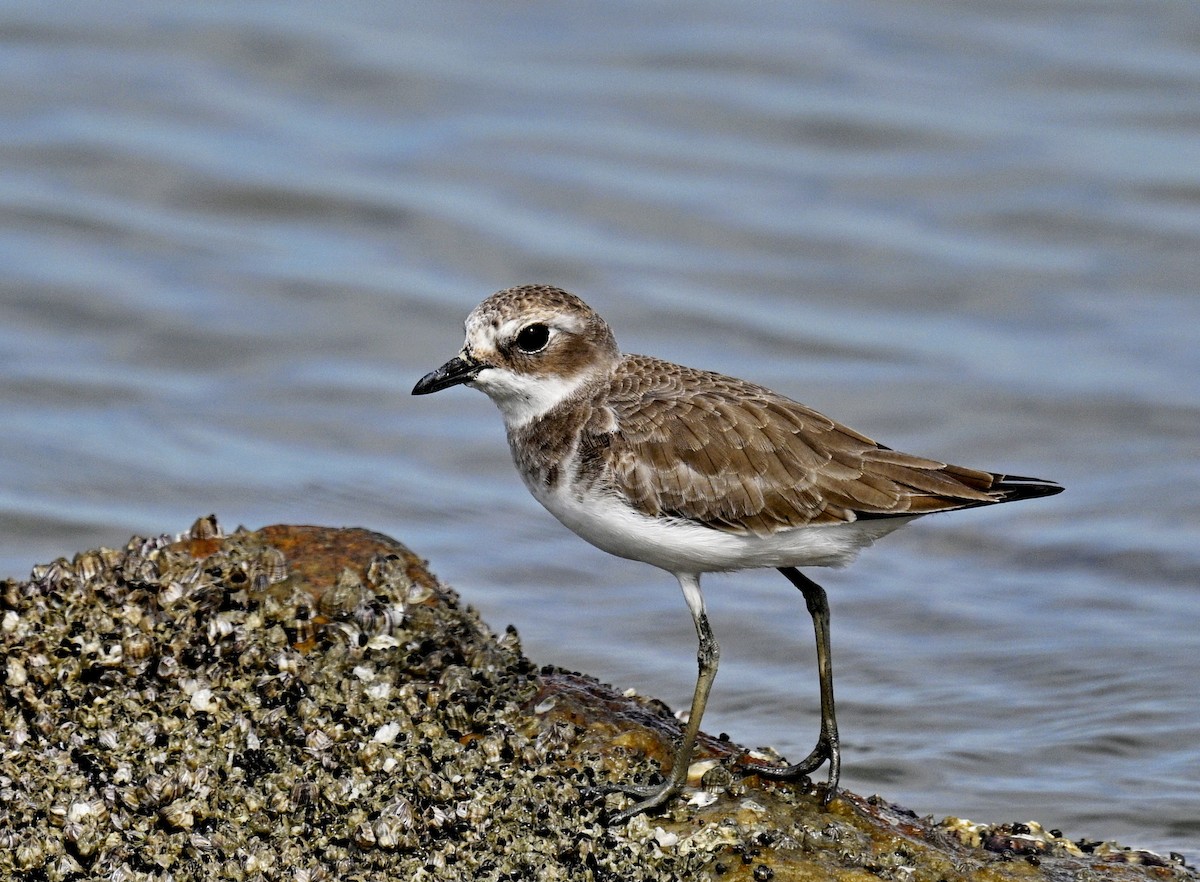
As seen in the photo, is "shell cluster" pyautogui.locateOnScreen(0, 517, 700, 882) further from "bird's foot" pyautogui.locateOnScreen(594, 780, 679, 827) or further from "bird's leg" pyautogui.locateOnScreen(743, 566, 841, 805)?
"bird's leg" pyautogui.locateOnScreen(743, 566, 841, 805)

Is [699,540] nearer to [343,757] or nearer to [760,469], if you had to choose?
[760,469]

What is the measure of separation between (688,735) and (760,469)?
1.07 metres

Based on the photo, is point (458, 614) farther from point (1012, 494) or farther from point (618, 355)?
point (1012, 494)

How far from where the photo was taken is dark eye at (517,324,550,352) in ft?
22.0

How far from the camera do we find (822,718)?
21.6 feet

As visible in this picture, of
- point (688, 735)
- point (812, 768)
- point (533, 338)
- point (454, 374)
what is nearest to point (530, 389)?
point (533, 338)

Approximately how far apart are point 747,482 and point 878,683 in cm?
345

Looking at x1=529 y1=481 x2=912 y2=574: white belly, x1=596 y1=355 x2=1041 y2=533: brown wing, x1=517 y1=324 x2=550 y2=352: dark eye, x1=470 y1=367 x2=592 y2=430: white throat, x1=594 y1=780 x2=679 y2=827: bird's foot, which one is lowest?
x1=594 y1=780 x2=679 y2=827: bird's foot

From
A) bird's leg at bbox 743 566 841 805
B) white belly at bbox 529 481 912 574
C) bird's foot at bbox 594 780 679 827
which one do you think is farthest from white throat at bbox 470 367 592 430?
bird's foot at bbox 594 780 679 827

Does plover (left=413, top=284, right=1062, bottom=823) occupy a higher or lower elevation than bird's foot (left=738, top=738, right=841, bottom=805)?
higher

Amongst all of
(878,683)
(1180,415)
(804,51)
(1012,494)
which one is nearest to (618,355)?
(1012,494)

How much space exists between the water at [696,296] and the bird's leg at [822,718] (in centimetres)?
179

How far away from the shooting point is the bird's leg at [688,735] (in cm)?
576

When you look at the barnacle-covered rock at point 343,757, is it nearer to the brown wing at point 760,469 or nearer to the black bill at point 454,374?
the black bill at point 454,374
